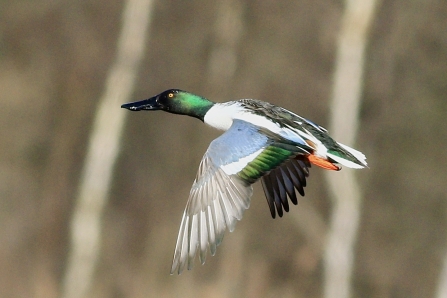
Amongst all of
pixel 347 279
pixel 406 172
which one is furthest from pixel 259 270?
pixel 406 172

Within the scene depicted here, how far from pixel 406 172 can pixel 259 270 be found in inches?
80.7

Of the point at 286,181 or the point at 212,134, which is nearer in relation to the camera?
the point at 286,181

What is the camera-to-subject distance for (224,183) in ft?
16.8

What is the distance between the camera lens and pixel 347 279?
10805mm

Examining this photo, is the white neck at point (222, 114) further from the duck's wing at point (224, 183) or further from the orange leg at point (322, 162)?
the orange leg at point (322, 162)

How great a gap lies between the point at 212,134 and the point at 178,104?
491 centimetres

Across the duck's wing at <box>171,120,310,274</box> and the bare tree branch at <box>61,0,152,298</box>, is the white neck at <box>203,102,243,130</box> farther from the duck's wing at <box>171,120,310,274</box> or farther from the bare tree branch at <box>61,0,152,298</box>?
the bare tree branch at <box>61,0,152,298</box>

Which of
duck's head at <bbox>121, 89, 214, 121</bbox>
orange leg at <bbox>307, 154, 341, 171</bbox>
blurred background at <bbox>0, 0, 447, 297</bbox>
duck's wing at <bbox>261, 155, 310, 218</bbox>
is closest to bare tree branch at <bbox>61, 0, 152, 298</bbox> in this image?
blurred background at <bbox>0, 0, 447, 297</bbox>

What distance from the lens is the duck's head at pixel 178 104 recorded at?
6148 mm

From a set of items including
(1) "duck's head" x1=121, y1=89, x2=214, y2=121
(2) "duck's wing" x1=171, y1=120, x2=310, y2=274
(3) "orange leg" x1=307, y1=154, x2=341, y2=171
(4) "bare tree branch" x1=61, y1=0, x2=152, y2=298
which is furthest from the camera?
(4) "bare tree branch" x1=61, y1=0, x2=152, y2=298

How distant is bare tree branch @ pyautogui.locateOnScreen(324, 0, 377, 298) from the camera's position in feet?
34.3

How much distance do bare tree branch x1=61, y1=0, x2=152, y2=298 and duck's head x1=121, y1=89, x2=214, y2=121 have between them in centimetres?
440

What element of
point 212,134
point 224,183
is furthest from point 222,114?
point 212,134

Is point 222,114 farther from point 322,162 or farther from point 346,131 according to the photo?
point 346,131
